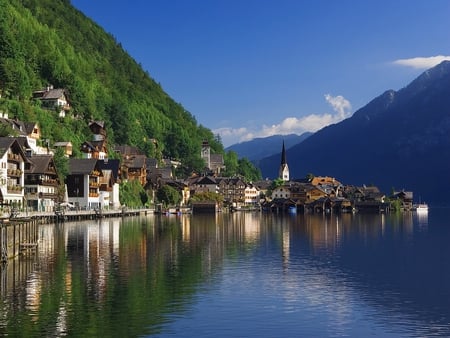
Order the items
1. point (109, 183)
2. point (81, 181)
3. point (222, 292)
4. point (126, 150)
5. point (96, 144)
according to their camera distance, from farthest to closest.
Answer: point (126, 150), point (96, 144), point (109, 183), point (81, 181), point (222, 292)

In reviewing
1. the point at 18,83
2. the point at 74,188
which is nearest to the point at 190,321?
the point at 74,188

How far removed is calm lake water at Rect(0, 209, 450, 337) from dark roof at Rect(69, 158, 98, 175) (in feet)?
201

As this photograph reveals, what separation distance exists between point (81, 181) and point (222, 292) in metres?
92.8

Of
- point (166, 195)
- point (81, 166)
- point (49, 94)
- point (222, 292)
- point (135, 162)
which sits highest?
point (49, 94)

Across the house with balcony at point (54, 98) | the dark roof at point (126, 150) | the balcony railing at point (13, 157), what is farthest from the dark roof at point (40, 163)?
the dark roof at point (126, 150)

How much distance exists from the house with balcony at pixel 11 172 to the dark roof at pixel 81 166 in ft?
77.5

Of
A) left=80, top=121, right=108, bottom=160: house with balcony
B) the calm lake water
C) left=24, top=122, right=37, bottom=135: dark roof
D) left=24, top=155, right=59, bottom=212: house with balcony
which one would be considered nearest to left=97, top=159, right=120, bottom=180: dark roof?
left=80, top=121, right=108, bottom=160: house with balcony

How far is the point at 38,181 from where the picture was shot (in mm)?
106875

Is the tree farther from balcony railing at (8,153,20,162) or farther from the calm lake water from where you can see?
the calm lake water

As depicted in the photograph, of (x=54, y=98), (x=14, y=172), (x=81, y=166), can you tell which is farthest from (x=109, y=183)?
(x=14, y=172)

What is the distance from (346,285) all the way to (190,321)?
48.1ft

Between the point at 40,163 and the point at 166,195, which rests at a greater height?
the point at 40,163

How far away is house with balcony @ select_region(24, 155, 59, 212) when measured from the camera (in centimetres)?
10644

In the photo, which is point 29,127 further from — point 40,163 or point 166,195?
point 166,195
